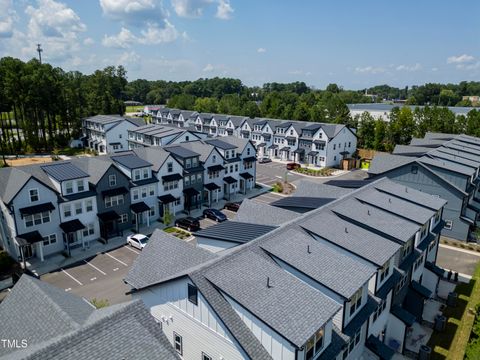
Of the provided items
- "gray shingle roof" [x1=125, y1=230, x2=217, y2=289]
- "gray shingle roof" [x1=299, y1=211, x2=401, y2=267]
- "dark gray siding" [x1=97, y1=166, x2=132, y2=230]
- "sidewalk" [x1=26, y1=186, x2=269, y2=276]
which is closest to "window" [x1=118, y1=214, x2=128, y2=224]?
"dark gray siding" [x1=97, y1=166, x2=132, y2=230]

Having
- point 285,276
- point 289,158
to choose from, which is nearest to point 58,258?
point 285,276

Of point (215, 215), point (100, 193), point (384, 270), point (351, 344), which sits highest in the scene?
point (100, 193)

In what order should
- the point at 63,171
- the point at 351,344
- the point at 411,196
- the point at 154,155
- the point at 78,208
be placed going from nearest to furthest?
the point at 351,344, the point at 411,196, the point at 78,208, the point at 63,171, the point at 154,155

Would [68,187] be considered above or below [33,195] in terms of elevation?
above

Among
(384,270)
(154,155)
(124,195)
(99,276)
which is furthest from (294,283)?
(154,155)

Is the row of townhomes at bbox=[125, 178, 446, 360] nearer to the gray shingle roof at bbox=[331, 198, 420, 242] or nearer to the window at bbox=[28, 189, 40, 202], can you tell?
the gray shingle roof at bbox=[331, 198, 420, 242]

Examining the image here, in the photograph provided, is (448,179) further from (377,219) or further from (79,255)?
(79,255)
